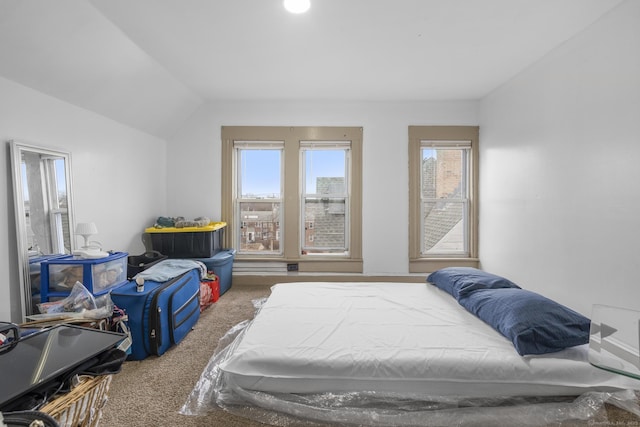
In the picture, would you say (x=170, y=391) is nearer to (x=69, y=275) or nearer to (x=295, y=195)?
(x=69, y=275)

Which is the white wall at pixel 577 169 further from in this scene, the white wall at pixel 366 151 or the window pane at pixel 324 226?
the window pane at pixel 324 226

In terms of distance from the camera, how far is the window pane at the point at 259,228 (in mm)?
3721

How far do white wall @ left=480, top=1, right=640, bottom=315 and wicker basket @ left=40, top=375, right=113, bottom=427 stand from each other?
2809 mm

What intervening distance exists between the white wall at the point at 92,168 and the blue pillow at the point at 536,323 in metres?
3.04

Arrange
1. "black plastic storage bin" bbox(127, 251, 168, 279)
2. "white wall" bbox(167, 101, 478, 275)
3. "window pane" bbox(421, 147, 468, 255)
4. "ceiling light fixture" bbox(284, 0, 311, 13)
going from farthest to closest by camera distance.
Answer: "window pane" bbox(421, 147, 468, 255) → "white wall" bbox(167, 101, 478, 275) → "black plastic storage bin" bbox(127, 251, 168, 279) → "ceiling light fixture" bbox(284, 0, 311, 13)

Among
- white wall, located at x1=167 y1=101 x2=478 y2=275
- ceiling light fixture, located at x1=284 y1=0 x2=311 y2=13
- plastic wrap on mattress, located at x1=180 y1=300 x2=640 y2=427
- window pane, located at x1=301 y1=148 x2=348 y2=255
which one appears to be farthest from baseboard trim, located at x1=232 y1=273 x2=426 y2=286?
ceiling light fixture, located at x1=284 y1=0 x2=311 y2=13

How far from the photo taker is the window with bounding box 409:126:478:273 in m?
3.58

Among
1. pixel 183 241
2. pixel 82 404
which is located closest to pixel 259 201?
pixel 183 241

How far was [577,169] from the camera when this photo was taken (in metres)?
2.18

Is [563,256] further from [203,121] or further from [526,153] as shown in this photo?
[203,121]

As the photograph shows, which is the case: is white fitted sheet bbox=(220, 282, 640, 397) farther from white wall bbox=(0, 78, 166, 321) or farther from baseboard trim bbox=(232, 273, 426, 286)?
baseboard trim bbox=(232, 273, 426, 286)

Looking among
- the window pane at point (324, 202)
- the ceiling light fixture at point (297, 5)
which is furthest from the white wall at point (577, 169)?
the ceiling light fixture at point (297, 5)

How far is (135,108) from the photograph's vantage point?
9.20 feet

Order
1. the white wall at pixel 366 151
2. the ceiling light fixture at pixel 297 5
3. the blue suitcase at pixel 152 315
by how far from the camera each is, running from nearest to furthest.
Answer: the ceiling light fixture at pixel 297 5
the blue suitcase at pixel 152 315
the white wall at pixel 366 151
